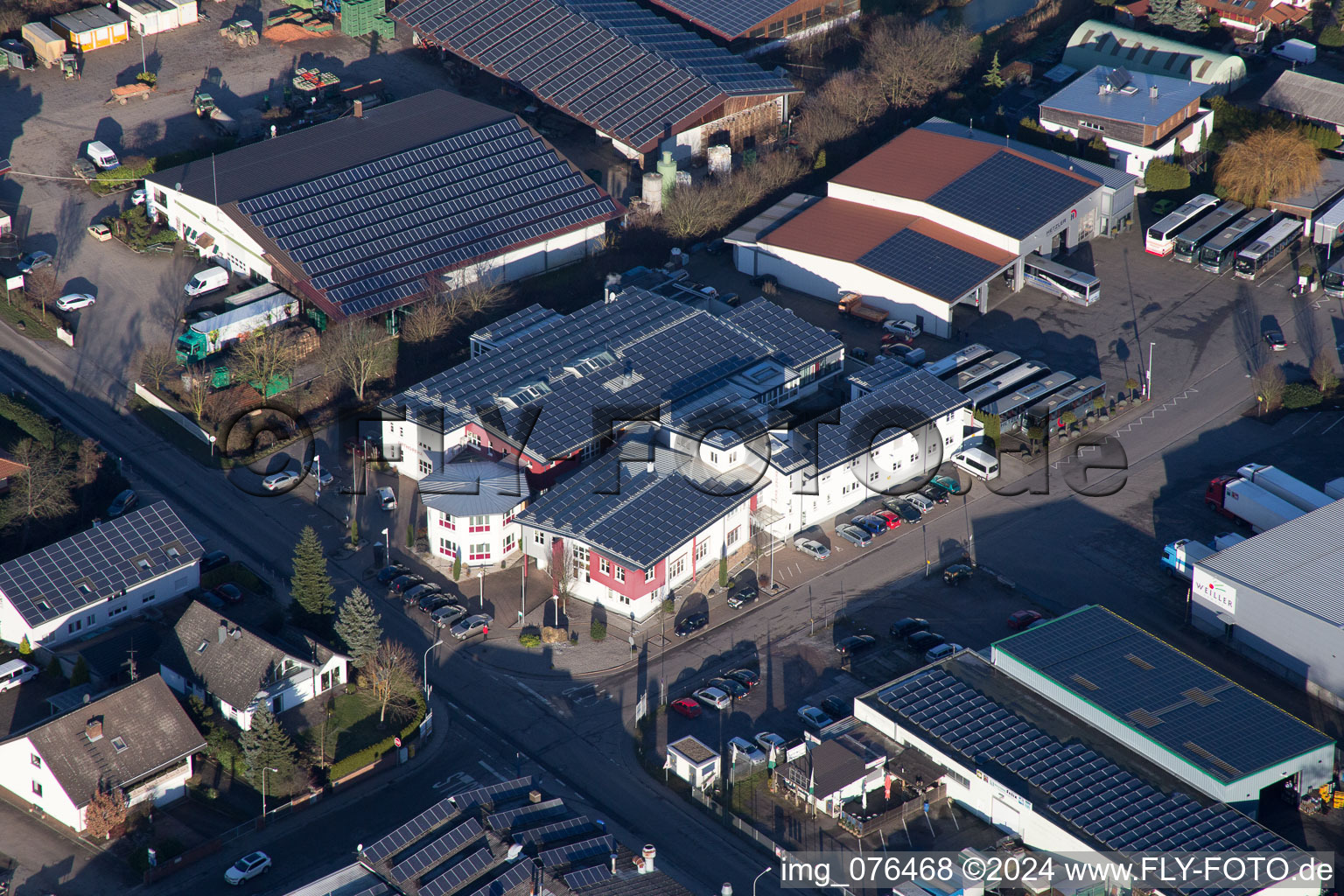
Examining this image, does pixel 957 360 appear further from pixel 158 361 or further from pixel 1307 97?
pixel 158 361

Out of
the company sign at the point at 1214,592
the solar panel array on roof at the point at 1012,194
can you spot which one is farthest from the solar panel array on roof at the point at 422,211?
the company sign at the point at 1214,592

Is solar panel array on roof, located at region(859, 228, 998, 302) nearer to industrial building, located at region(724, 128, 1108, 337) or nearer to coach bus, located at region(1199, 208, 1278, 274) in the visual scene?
industrial building, located at region(724, 128, 1108, 337)

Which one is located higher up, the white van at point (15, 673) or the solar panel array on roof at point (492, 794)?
the solar panel array on roof at point (492, 794)

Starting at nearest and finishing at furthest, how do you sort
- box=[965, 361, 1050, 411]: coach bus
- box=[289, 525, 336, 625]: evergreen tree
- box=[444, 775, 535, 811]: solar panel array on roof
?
Result: box=[444, 775, 535, 811]: solar panel array on roof < box=[289, 525, 336, 625]: evergreen tree < box=[965, 361, 1050, 411]: coach bus

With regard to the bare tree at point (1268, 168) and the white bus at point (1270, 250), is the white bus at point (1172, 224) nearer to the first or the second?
the bare tree at point (1268, 168)

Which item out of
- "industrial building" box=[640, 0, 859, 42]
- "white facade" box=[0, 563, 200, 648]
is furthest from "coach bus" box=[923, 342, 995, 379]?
Answer: "white facade" box=[0, 563, 200, 648]

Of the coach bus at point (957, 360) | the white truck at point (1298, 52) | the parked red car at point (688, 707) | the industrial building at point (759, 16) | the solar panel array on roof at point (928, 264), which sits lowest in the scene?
the parked red car at point (688, 707)

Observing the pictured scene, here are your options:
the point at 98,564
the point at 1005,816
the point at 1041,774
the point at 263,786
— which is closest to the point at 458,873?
the point at 263,786

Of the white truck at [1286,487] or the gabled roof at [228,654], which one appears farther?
the white truck at [1286,487]
